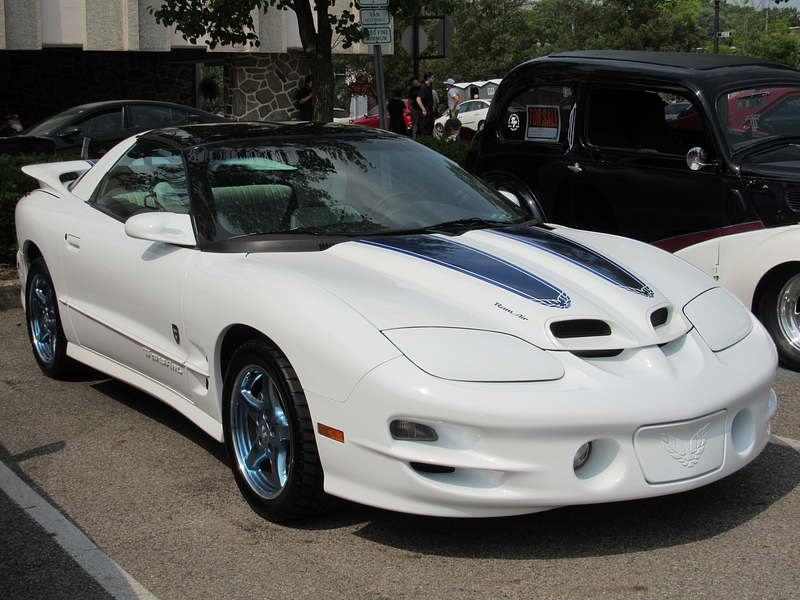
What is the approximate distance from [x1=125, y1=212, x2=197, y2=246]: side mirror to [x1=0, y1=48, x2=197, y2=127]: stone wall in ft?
64.4

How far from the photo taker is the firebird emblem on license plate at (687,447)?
9.40 feet

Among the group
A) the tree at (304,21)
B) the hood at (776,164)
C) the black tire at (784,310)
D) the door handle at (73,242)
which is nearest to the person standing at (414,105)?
the tree at (304,21)

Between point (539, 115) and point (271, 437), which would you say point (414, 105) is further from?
point (271, 437)

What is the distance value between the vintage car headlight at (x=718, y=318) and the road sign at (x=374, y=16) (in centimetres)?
591

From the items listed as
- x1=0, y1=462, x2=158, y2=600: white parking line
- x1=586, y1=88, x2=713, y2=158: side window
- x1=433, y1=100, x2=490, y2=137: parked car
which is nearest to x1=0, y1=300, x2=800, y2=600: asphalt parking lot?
x1=0, y1=462, x2=158, y2=600: white parking line

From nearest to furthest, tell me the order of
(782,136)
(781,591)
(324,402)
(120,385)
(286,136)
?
(781,591) < (324,402) < (286,136) < (120,385) < (782,136)

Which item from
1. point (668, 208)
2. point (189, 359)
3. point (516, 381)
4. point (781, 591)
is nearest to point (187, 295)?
point (189, 359)

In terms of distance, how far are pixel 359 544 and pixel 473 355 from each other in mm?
809

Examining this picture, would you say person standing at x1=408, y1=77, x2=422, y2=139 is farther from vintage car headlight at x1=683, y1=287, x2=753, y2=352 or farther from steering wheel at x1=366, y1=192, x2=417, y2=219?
vintage car headlight at x1=683, y1=287, x2=753, y2=352

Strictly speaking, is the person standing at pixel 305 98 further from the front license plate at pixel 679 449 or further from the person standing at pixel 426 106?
the front license plate at pixel 679 449

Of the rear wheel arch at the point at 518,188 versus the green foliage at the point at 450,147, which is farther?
the green foliage at the point at 450,147

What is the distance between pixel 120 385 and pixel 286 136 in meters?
1.90

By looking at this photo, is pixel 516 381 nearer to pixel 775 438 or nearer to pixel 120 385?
pixel 775 438

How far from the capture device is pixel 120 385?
5.20m
